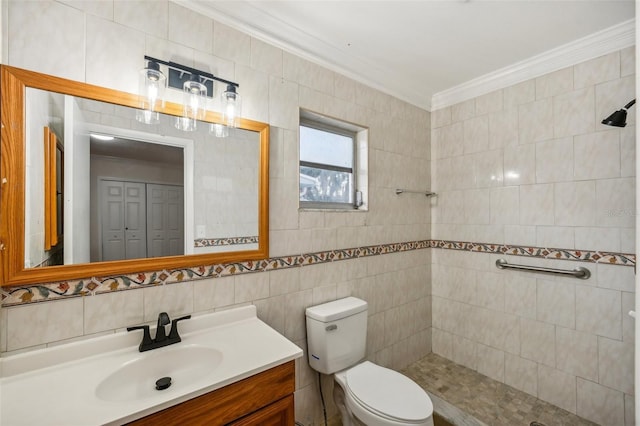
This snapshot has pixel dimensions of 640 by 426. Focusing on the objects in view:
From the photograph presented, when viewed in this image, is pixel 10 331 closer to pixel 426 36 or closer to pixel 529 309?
pixel 426 36

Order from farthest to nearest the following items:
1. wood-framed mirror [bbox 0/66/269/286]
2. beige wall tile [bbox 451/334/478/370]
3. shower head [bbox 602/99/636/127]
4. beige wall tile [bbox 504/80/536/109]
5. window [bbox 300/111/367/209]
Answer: beige wall tile [bbox 451/334/478/370] < beige wall tile [bbox 504/80/536/109] < window [bbox 300/111/367/209] < shower head [bbox 602/99/636/127] < wood-framed mirror [bbox 0/66/269/286]

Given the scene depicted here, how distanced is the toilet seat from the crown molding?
224cm

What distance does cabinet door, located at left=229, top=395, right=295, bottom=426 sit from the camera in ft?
3.34

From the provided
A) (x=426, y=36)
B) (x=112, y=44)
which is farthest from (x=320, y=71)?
(x=112, y=44)

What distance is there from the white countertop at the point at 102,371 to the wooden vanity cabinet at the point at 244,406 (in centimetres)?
4

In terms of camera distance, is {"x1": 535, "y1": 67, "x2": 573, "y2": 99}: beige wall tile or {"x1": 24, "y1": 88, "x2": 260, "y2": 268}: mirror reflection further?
{"x1": 535, "y1": 67, "x2": 573, "y2": 99}: beige wall tile

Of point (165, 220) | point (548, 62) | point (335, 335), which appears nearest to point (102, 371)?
point (165, 220)

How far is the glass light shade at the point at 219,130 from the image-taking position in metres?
1.39

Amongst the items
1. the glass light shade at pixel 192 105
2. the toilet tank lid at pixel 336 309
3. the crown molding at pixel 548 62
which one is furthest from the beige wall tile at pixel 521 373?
the glass light shade at pixel 192 105

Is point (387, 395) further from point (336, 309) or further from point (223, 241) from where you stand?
point (223, 241)

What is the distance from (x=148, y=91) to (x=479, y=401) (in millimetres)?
2743

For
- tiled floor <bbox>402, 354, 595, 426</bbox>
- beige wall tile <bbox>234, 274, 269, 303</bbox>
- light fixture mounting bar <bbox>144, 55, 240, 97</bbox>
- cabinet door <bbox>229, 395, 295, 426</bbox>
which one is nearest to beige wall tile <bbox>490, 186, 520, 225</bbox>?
tiled floor <bbox>402, 354, 595, 426</bbox>

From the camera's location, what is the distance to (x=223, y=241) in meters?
1.42

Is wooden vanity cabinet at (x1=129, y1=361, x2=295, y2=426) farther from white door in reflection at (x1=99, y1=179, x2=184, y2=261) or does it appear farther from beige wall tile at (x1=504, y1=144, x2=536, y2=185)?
beige wall tile at (x1=504, y1=144, x2=536, y2=185)
